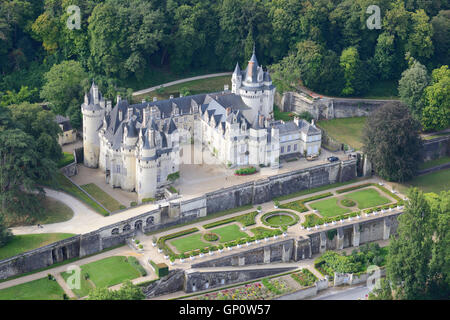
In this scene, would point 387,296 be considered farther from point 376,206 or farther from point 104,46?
point 104,46

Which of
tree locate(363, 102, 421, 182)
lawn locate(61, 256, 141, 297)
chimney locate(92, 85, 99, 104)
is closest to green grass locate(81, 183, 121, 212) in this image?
lawn locate(61, 256, 141, 297)

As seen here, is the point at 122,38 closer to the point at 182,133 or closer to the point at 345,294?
the point at 182,133

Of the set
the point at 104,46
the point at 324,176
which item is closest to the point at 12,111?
the point at 104,46

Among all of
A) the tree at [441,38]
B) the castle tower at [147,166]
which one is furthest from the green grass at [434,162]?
the castle tower at [147,166]

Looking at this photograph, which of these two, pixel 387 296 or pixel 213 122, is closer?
pixel 387 296

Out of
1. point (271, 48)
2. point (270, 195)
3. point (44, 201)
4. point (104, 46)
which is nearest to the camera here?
point (44, 201)

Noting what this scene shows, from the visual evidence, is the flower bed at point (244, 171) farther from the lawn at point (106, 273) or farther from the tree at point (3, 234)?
the tree at point (3, 234)
